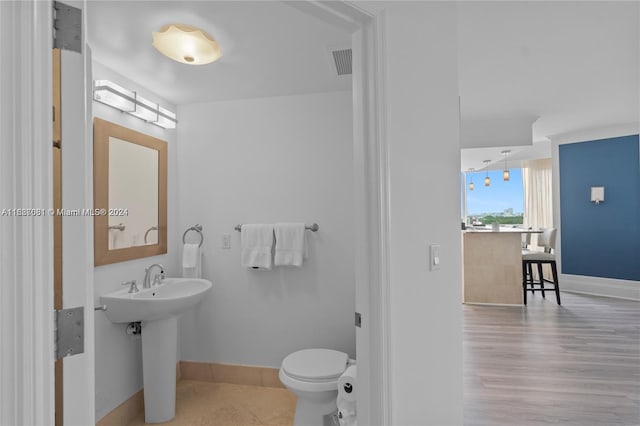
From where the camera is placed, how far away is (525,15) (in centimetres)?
222

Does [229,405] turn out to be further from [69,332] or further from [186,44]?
[186,44]

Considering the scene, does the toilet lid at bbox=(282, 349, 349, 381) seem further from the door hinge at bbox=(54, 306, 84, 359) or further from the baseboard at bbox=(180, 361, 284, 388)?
the door hinge at bbox=(54, 306, 84, 359)

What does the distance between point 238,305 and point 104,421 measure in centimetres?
107

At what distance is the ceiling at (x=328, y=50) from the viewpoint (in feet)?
5.55

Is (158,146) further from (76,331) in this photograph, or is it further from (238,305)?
(76,331)

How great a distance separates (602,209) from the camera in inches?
210

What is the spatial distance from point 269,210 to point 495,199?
6902 mm

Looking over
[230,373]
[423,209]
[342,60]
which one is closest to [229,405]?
[230,373]

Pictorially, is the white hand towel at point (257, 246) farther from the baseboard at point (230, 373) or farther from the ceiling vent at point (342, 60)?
the ceiling vent at point (342, 60)

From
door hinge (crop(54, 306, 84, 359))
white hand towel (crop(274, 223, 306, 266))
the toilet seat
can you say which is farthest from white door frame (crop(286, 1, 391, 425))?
white hand towel (crop(274, 223, 306, 266))

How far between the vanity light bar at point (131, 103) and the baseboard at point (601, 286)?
6063 millimetres

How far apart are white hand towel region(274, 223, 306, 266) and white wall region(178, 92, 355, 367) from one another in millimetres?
99

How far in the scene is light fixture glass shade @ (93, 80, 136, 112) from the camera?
204 cm
